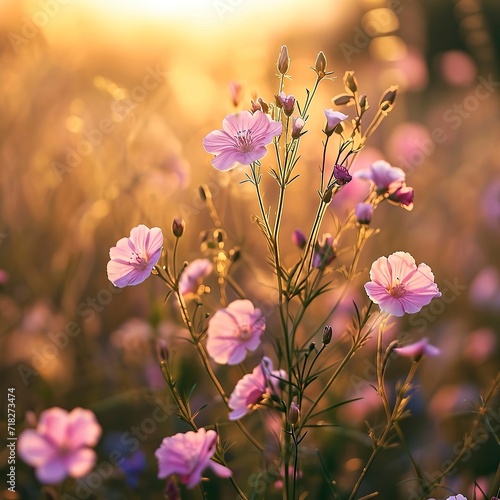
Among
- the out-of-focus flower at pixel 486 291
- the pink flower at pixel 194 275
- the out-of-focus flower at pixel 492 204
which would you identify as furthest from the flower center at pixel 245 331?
the out-of-focus flower at pixel 492 204

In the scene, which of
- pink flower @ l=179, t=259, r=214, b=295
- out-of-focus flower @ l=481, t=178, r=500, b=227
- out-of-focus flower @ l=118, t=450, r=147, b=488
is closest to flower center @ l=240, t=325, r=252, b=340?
pink flower @ l=179, t=259, r=214, b=295

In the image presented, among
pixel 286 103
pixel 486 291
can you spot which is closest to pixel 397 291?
pixel 286 103

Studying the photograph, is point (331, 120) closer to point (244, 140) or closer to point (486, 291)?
point (244, 140)

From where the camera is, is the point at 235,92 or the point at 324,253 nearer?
the point at 324,253

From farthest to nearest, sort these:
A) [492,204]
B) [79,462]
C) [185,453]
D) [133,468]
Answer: [492,204]
[133,468]
[79,462]
[185,453]

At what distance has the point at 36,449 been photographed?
0.81 metres

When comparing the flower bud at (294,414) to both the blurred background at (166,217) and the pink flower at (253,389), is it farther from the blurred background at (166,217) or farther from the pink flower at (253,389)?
the blurred background at (166,217)

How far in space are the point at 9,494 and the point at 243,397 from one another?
445 millimetres

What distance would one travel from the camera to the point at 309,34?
2.18 meters

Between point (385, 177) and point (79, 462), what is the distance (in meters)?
0.46

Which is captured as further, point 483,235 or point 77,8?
point 483,235

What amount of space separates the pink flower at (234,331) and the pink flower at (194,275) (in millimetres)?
93

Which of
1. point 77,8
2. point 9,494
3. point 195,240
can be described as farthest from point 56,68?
point 9,494

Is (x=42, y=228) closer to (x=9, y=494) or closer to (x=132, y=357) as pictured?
(x=132, y=357)
